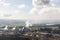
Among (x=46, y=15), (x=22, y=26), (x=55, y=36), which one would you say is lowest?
(x=55, y=36)

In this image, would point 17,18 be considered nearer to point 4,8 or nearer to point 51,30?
point 4,8

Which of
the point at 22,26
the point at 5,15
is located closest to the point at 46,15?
the point at 22,26

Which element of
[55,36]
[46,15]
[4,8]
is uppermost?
[4,8]

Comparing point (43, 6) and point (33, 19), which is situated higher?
point (43, 6)

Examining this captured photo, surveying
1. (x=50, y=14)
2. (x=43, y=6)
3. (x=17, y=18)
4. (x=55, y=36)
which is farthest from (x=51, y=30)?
(x=17, y=18)

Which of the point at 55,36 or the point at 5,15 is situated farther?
the point at 5,15

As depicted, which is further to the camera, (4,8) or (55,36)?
(4,8)

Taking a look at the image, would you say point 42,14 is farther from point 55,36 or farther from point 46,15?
point 55,36

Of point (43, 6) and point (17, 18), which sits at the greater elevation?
point (43, 6)

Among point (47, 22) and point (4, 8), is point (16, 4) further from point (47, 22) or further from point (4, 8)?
point (47, 22)
